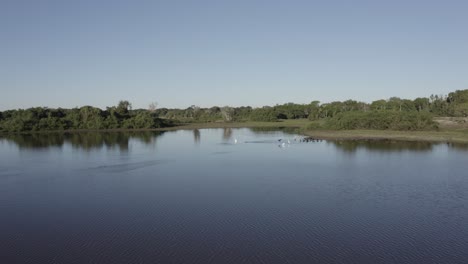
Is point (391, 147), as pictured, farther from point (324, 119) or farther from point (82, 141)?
point (82, 141)

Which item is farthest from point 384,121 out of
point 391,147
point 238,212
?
point 238,212

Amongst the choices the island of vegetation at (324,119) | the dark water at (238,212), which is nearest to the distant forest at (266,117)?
the island of vegetation at (324,119)

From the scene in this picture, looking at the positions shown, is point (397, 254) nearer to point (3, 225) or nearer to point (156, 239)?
point (156, 239)

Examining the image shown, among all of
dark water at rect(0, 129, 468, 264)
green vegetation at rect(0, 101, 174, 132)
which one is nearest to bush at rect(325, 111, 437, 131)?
dark water at rect(0, 129, 468, 264)

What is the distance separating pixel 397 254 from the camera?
13688 millimetres

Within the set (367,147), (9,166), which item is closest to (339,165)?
(367,147)

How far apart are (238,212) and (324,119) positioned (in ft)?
202

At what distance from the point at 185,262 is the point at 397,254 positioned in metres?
7.26

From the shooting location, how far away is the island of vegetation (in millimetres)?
60000

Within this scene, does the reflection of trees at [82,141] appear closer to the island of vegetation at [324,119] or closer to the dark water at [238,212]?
the dark water at [238,212]

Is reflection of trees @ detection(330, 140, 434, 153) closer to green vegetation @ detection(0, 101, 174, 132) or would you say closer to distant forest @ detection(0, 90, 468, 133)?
distant forest @ detection(0, 90, 468, 133)

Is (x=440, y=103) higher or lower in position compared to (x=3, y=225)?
higher

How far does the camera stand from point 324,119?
77.4 meters

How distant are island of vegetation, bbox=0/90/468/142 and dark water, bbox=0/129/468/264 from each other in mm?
26983
